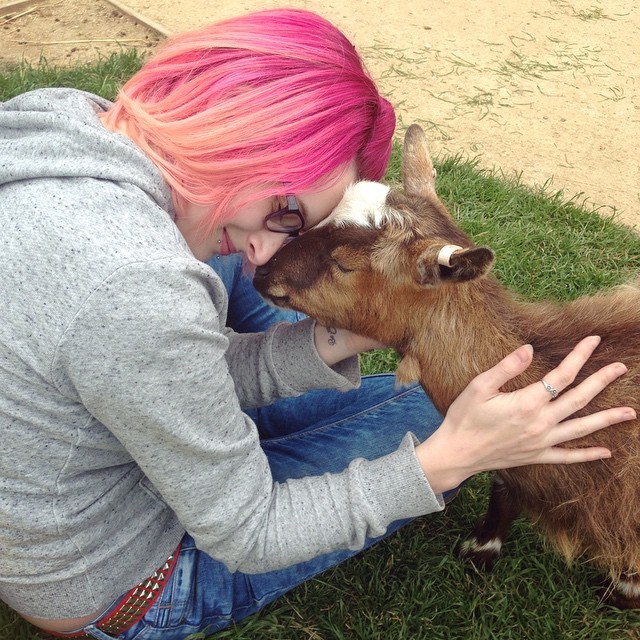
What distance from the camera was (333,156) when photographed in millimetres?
1971

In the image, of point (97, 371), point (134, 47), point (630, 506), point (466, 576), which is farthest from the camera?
point (134, 47)

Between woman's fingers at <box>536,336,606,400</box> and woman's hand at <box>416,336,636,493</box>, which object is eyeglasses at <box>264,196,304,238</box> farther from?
woman's fingers at <box>536,336,606,400</box>

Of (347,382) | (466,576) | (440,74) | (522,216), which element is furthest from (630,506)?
(440,74)

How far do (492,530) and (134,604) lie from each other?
136 cm

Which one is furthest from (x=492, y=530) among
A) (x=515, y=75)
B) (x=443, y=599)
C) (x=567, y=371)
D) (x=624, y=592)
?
(x=515, y=75)

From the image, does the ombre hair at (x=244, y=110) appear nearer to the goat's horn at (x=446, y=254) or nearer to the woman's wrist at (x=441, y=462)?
the goat's horn at (x=446, y=254)

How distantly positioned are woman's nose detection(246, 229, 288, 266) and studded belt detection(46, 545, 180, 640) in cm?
91

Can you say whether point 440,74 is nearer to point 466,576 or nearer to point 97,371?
point 466,576

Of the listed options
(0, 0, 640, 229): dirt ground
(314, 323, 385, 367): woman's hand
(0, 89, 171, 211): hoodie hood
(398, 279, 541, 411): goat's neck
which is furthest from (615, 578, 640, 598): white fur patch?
(0, 0, 640, 229): dirt ground

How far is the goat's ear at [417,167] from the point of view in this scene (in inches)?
98.4

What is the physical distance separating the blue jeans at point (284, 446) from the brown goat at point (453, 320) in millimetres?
349

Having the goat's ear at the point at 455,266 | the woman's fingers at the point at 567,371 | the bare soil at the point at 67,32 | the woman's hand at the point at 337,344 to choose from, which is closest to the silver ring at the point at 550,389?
the woman's fingers at the point at 567,371

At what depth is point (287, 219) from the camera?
2.04 m

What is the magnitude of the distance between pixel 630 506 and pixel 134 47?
497cm
